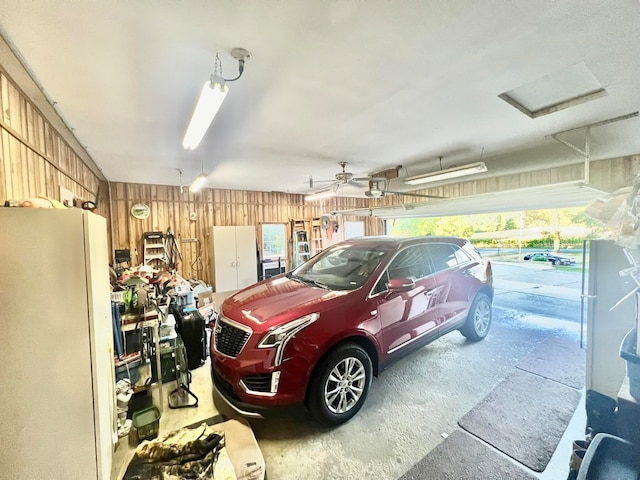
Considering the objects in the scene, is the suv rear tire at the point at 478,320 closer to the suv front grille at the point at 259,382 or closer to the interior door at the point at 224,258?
the suv front grille at the point at 259,382

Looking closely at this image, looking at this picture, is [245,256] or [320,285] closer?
[320,285]

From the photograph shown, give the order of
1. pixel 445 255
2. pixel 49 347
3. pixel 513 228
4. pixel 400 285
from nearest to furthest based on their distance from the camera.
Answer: pixel 49 347, pixel 400 285, pixel 445 255, pixel 513 228

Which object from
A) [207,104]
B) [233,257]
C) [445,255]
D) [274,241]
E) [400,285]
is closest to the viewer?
[207,104]

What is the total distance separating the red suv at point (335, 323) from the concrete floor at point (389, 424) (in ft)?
0.71

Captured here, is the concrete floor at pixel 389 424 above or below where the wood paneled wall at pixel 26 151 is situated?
below

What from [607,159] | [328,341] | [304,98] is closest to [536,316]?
[607,159]

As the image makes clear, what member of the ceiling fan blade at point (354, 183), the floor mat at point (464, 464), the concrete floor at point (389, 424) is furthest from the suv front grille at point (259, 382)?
the ceiling fan blade at point (354, 183)

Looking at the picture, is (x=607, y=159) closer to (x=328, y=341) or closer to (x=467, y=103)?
(x=467, y=103)

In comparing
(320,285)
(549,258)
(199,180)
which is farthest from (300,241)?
(549,258)

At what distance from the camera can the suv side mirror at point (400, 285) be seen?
270cm

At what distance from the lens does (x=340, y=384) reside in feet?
7.64

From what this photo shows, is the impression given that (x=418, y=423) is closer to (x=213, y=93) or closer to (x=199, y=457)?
(x=199, y=457)

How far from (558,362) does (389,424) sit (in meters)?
2.58

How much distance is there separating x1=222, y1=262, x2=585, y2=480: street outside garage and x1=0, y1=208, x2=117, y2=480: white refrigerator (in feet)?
4.20
